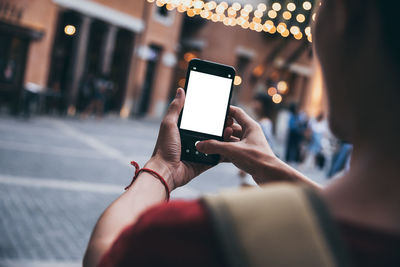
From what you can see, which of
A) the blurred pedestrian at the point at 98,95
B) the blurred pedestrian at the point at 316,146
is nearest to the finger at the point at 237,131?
the blurred pedestrian at the point at 316,146

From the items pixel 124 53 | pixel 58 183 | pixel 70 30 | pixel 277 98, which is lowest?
pixel 58 183

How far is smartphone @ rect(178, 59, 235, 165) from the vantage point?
5.38 ft

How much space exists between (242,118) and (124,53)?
1966 centimetres

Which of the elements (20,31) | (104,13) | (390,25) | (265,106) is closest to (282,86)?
(104,13)

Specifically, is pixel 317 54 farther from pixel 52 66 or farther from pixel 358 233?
pixel 52 66

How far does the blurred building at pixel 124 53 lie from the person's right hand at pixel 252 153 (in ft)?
44.8

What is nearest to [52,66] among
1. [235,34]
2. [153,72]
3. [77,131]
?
[77,131]

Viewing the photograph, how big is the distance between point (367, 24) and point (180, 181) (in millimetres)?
802

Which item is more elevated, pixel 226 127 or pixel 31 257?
pixel 226 127

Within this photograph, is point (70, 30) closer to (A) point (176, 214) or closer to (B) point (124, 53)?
(B) point (124, 53)

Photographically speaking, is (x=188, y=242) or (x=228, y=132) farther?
(x=228, y=132)

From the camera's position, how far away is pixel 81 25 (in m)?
17.3

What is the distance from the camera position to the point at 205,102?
172 centimetres

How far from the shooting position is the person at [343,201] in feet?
2.16
